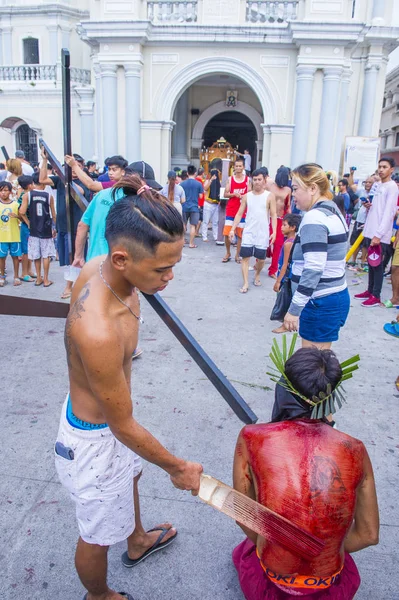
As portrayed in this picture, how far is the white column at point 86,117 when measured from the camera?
1661 centimetres

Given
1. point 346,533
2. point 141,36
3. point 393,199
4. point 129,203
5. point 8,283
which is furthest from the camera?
point 141,36

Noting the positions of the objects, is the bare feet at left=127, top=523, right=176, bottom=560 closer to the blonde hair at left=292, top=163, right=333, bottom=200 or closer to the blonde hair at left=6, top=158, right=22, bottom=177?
the blonde hair at left=292, top=163, right=333, bottom=200

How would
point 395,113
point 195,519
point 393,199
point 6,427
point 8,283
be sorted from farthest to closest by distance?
1. point 395,113
2. point 8,283
3. point 393,199
4. point 6,427
5. point 195,519

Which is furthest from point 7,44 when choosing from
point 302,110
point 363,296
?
point 363,296

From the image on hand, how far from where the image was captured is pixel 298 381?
1528mm

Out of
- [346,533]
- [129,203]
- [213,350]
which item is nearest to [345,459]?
[346,533]

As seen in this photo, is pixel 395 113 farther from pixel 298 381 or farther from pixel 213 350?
pixel 298 381

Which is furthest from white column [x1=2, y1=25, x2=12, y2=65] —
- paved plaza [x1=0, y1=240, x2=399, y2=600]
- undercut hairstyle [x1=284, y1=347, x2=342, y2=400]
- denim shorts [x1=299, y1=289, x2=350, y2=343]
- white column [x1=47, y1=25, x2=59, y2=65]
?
undercut hairstyle [x1=284, y1=347, x2=342, y2=400]

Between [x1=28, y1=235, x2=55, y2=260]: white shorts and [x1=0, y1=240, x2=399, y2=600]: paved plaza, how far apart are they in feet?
2.46

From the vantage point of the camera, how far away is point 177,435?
3.05 metres

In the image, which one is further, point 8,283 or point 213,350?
point 8,283

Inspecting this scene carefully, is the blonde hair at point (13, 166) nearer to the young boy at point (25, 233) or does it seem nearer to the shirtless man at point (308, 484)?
the young boy at point (25, 233)

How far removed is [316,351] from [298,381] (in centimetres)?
15

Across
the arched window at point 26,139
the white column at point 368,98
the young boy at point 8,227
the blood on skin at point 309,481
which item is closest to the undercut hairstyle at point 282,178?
the young boy at point 8,227
